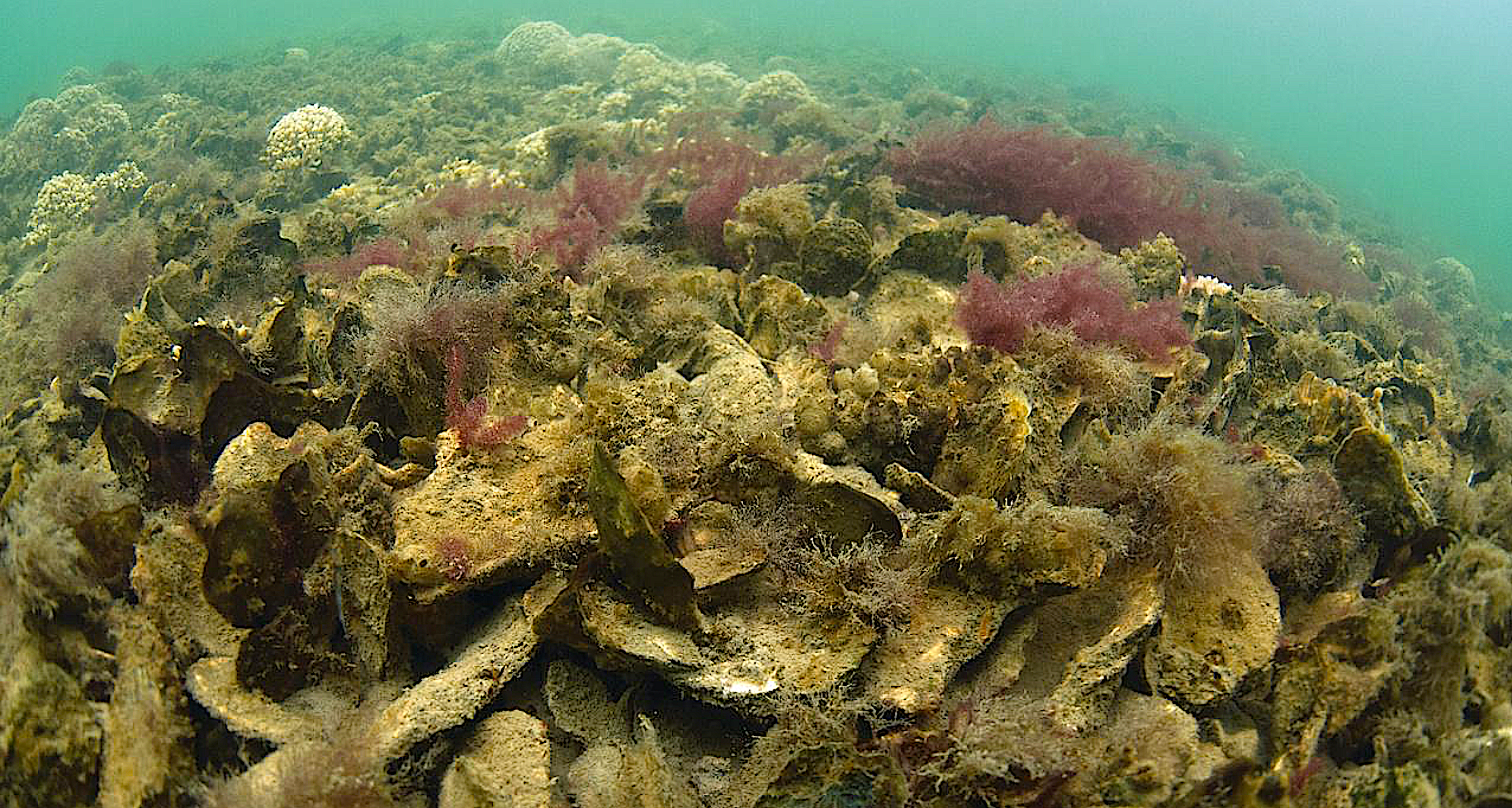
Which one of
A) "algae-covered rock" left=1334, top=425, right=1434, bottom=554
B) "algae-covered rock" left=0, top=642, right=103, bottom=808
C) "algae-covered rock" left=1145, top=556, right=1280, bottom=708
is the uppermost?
"algae-covered rock" left=1334, top=425, right=1434, bottom=554

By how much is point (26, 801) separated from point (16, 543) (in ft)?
2.87

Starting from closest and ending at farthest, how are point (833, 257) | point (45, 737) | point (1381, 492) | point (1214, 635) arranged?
point (45, 737) → point (1214, 635) → point (1381, 492) → point (833, 257)

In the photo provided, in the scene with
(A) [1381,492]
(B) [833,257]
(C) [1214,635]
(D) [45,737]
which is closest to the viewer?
(D) [45,737]

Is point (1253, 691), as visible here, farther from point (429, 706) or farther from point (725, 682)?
point (429, 706)

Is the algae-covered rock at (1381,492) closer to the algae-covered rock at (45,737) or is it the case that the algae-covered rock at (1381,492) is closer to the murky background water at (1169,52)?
the algae-covered rock at (45,737)

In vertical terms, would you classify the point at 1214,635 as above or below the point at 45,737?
above

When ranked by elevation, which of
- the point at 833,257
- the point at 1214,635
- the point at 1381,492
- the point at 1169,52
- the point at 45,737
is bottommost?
the point at 45,737

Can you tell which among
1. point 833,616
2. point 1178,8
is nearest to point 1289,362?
point 833,616

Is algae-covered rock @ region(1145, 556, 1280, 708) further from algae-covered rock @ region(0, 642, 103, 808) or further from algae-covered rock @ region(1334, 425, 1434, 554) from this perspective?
algae-covered rock @ region(0, 642, 103, 808)

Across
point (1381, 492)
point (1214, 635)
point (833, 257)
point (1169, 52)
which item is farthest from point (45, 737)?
point (1169, 52)

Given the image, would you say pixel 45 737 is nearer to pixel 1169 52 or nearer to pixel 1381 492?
pixel 1381 492

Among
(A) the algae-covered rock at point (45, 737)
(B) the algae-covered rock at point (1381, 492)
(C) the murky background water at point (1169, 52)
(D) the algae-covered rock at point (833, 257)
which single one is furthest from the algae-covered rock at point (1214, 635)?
(C) the murky background water at point (1169, 52)

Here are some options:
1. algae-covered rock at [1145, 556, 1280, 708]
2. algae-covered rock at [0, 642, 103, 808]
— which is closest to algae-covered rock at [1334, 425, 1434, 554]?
algae-covered rock at [1145, 556, 1280, 708]

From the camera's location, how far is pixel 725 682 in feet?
8.32
